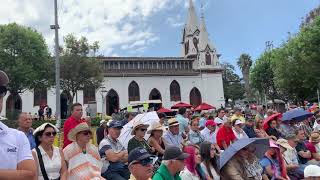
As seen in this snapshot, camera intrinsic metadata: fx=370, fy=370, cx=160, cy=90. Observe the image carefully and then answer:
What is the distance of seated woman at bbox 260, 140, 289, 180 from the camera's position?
6.91 meters

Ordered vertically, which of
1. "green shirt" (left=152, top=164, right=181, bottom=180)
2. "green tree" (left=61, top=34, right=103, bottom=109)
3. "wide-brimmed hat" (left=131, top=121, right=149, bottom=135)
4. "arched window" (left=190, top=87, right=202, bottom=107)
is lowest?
"green shirt" (left=152, top=164, right=181, bottom=180)

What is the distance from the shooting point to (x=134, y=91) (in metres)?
58.5

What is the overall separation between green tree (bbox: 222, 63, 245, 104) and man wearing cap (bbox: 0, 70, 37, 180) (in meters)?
75.3

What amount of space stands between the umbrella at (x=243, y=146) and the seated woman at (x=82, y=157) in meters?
1.94

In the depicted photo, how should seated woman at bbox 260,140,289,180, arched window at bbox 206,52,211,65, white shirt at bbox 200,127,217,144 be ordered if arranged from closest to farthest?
seated woman at bbox 260,140,289,180, white shirt at bbox 200,127,217,144, arched window at bbox 206,52,211,65

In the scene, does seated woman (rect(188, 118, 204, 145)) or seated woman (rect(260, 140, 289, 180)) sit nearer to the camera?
seated woman (rect(260, 140, 289, 180))

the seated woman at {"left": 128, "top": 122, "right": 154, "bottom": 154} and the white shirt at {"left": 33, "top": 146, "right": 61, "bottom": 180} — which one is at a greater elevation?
the seated woman at {"left": 128, "top": 122, "right": 154, "bottom": 154}

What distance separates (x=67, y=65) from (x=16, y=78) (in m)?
5.54

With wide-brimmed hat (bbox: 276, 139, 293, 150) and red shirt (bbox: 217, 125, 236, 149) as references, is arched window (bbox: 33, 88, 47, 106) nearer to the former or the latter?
red shirt (bbox: 217, 125, 236, 149)

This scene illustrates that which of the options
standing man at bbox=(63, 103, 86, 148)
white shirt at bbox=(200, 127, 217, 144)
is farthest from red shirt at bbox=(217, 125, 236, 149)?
standing man at bbox=(63, 103, 86, 148)

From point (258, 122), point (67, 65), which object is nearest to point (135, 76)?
point (67, 65)

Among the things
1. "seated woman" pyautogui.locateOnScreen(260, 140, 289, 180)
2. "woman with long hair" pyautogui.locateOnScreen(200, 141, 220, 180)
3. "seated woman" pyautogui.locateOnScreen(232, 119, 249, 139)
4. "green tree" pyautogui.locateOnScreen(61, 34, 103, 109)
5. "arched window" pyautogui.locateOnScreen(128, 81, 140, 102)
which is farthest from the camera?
"arched window" pyautogui.locateOnScreen(128, 81, 140, 102)

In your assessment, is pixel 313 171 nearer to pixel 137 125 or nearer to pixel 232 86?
pixel 137 125

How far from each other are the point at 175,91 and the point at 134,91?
6.80 metres
